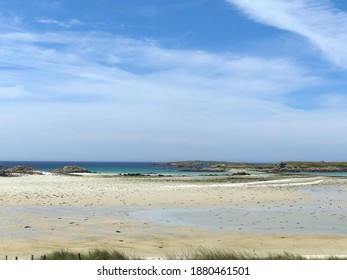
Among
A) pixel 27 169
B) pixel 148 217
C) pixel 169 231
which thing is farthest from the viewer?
pixel 27 169

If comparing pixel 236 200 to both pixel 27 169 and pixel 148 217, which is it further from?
pixel 27 169

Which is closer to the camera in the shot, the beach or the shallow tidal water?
the beach

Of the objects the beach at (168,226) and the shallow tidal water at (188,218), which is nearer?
the beach at (168,226)

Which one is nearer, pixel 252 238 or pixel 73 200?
pixel 252 238

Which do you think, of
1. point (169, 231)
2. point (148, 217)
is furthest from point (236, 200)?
point (169, 231)

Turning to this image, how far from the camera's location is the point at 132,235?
1605 cm

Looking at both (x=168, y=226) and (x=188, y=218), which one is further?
(x=188, y=218)

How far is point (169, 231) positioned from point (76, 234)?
3.56 meters
